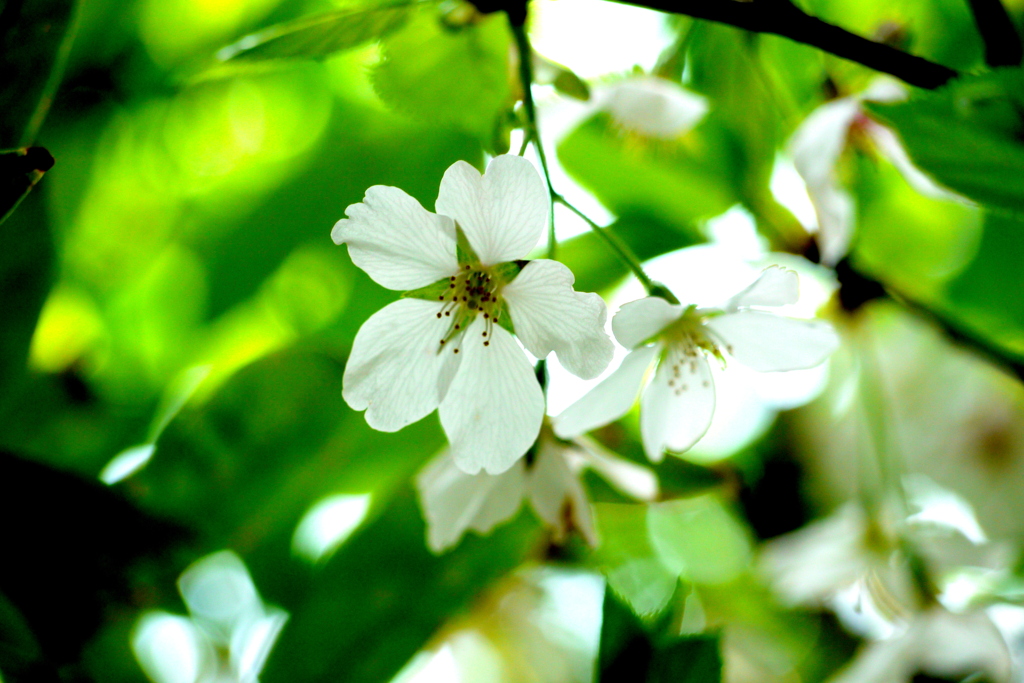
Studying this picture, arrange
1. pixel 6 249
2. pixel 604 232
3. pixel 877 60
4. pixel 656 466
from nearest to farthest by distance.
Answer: pixel 877 60 → pixel 604 232 → pixel 6 249 → pixel 656 466

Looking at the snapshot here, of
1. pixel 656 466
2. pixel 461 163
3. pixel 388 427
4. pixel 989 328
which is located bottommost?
pixel 989 328

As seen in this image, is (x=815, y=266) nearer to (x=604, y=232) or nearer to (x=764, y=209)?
(x=764, y=209)

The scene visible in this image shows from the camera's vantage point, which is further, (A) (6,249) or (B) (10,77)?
(A) (6,249)

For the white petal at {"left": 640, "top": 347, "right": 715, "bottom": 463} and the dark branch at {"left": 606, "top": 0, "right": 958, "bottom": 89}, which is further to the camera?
the white petal at {"left": 640, "top": 347, "right": 715, "bottom": 463}

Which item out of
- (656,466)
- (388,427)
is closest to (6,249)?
(388,427)

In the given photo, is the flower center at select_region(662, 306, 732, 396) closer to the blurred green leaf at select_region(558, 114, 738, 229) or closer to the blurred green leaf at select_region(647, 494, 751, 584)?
the blurred green leaf at select_region(558, 114, 738, 229)

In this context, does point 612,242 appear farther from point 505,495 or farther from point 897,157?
point 897,157

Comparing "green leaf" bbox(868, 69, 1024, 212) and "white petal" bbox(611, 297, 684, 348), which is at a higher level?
"green leaf" bbox(868, 69, 1024, 212)

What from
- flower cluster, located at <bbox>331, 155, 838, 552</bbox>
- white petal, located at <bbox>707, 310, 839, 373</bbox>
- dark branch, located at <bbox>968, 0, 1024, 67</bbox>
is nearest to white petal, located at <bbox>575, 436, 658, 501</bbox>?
flower cluster, located at <bbox>331, 155, 838, 552</bbox>
